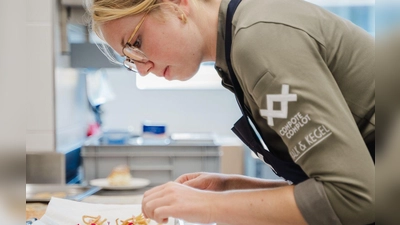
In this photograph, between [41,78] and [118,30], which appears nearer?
[118,30]

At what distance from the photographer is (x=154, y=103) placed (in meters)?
3.76

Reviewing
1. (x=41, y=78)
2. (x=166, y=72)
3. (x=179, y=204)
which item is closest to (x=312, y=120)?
(x=179, y=204)

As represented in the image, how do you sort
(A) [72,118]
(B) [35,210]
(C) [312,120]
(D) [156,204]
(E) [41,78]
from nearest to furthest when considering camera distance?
1. (C) [312,120]
2. (D) [156,204]
3. (B) [35,210]
4. (E) [41,78]
5. (A) [72,118]

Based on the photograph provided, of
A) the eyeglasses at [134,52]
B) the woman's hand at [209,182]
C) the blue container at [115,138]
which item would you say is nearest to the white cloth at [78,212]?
the woman's hand at [209,182]

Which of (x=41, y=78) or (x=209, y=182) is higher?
(x=41, y=78)

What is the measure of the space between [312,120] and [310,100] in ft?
0.10

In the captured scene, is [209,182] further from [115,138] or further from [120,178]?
[115,138]

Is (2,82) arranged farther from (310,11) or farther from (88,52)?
(88,52)

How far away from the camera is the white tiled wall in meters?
2.34

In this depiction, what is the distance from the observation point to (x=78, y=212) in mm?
1145

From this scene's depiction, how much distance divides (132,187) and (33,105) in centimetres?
77

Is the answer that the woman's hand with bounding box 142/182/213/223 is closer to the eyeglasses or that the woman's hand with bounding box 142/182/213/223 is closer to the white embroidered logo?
the white embroidered logo

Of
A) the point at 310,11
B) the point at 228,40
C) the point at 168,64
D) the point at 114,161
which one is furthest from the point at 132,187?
the point at 310,11

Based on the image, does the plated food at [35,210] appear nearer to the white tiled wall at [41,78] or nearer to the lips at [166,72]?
the lips at [166,72]
